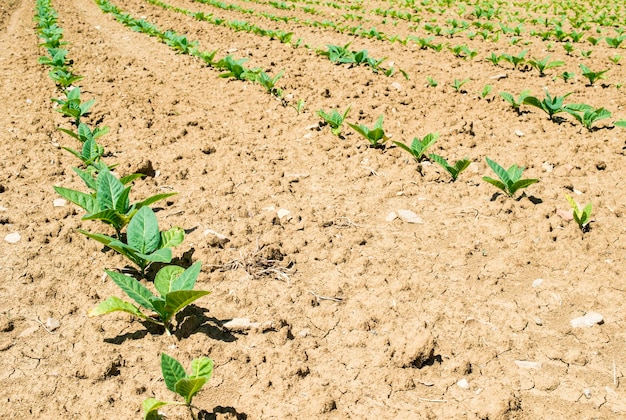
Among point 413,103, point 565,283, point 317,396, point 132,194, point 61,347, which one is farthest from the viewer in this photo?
point 413,103

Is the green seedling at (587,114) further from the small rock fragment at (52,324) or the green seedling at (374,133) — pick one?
the small rock fragment at (52,324)

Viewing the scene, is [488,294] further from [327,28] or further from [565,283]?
[327,28]

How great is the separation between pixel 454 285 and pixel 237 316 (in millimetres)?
1067

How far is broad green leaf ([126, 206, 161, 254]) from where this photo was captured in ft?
7.51

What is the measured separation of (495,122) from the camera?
4.18m

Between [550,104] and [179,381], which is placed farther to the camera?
[550,104]

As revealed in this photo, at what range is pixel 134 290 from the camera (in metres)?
1.97

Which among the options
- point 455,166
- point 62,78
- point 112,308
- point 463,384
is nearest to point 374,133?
point 455,166

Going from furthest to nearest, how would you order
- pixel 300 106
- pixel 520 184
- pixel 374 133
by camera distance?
pixel 300 106, pixel 374 133, pixel 520 184

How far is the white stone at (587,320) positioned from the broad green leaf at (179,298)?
5.20 ft

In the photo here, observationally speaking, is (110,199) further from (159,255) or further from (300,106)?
(300,106)

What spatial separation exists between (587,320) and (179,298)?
1752 mm

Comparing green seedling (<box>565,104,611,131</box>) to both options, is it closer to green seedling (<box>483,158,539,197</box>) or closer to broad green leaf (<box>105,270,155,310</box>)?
green seedling (<box>483,158,539,197</box>)

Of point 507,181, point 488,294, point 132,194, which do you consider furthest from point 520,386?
point 132,194
